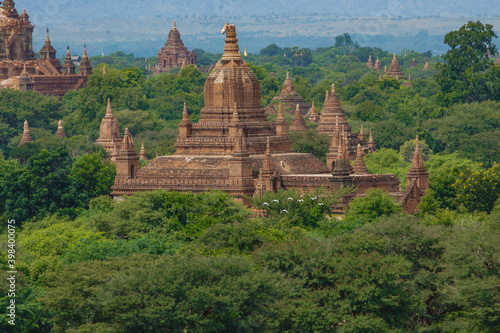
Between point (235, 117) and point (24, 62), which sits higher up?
point (235, 117)

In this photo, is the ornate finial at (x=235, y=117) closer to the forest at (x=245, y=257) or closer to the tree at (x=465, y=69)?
the forest at (x=245, y=257)

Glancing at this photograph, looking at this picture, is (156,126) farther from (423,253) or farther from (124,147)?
(423,253)

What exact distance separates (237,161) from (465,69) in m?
47.4

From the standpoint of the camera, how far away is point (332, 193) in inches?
2571

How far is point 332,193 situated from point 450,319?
1597cm

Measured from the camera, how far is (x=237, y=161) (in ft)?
219

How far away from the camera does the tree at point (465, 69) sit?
11012 centimetres

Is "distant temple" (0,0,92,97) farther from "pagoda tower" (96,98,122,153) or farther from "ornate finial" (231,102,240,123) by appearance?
"ornate finial" (231,102,240,123)

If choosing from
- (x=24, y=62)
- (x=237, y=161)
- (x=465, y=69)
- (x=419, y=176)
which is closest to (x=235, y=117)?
(x=237, y=161)

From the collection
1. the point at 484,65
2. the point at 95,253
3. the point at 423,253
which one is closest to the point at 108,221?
the point at 95,253

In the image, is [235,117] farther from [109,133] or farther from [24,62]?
[24,62]

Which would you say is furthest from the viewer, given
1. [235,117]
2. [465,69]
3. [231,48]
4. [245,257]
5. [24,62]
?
[24,62]

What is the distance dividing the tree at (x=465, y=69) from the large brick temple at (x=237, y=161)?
36188 millimetres

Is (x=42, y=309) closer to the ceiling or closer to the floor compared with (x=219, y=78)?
closer to the floor
